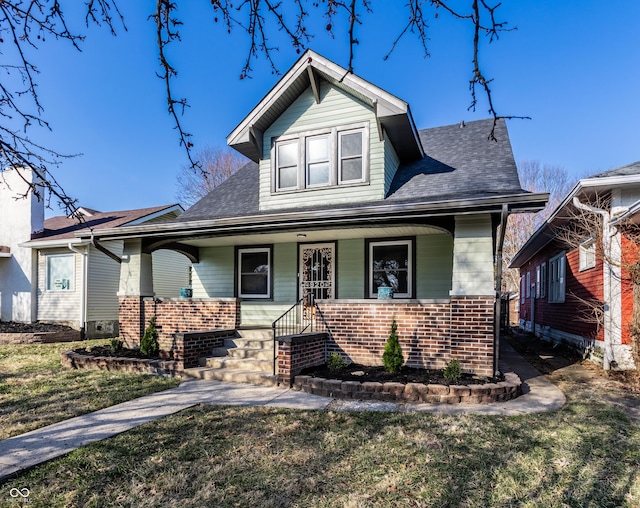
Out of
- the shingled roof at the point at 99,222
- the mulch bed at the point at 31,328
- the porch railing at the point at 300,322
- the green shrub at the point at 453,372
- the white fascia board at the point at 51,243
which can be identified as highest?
the shingled roof at the point at 99,222

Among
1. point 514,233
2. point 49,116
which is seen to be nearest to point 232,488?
point 49,116

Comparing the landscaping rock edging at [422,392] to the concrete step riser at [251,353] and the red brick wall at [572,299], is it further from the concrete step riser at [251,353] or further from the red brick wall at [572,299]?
the red brick wall at [572,299]

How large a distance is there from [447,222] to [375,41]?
4662 mm

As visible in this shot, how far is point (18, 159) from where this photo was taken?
3.02m

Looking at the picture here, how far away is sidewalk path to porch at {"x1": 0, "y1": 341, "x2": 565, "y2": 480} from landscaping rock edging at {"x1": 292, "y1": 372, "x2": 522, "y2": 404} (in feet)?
0.42

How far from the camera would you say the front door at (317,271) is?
9523 mm

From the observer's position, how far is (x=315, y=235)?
889cm

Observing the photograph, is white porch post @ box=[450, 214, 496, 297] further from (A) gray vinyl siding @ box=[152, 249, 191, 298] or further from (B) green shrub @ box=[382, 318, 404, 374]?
(A) gray vinyl siding @ box=[152, 249, 191, 298]

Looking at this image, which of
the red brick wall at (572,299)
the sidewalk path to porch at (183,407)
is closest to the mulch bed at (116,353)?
the sidewalk path to porch at (183,407)

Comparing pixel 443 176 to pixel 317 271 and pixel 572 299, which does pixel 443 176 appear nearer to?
pixel 317 271

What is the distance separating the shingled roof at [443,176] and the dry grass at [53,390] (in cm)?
376

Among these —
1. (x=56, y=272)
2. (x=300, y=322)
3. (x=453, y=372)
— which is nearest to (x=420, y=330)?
(x=453, y=372)

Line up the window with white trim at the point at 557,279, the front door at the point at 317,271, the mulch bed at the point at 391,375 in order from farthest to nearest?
the window with white trim at the point at 557,279 → the front door at the point at 317,271 → the mulch bed at the point at 391,375

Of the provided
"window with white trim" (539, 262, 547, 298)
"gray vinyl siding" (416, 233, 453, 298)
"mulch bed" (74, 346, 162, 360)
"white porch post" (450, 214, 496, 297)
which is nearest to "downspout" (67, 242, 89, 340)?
"mulch bed" (74, 346, 162, 360)
